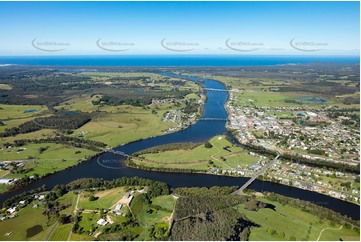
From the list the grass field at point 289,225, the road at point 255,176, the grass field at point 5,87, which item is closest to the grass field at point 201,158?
the road at point 255,176

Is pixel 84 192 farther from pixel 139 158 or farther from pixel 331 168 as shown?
pixel 331 168

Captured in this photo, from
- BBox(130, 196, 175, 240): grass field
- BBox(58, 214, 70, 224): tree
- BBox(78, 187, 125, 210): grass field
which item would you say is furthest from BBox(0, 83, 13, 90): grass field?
BBox(130, 196, 175, 240): grass field

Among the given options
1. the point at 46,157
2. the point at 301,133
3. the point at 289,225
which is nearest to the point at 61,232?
the point at 46,157

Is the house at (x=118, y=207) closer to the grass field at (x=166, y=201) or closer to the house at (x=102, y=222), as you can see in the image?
the house at (x=102, y=222)

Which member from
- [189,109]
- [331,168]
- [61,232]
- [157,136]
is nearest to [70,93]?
[189,109]

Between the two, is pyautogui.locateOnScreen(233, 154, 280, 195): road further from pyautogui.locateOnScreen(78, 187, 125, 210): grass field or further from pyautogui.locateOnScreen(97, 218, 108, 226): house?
pyautogui.locateOnScreen(97, 218, 108, 226): house

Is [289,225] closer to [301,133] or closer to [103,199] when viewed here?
[103,199]
